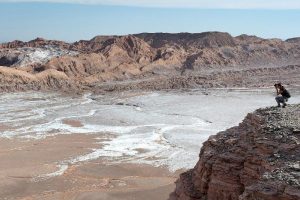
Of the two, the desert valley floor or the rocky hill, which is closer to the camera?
the rocky hill

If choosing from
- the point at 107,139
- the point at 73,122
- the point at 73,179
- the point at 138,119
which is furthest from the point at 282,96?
the point at 73,122

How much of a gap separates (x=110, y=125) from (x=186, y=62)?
160ft

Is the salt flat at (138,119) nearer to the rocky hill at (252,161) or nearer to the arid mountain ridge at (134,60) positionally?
the arid mountain ridge at (134,60)

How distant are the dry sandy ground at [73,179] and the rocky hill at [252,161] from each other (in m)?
8.65

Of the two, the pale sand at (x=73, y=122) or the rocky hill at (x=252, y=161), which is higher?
the rocky hill at (x=252, y=161)

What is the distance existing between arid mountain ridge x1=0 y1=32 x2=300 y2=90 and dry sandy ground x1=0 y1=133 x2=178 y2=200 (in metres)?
34.5

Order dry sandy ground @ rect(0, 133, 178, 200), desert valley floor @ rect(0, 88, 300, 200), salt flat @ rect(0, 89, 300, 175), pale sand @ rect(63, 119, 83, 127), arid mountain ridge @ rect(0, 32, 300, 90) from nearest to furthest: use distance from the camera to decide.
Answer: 1. dry sandy ground @ rect(0, 133, 178, 200)
2. desert valley floor @ rect(0, 88, 300, 200)
3. salt flat @ rect(0, 89, 300, 175)
4. pale sand @ rect(63, 119, 83, 127)
5. arid mountain ridge @ rect(0, 32, 300, 90)

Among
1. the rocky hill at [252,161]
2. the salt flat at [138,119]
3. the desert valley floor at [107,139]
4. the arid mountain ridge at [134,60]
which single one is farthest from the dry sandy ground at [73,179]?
the arid mountain ridge at [134,60]

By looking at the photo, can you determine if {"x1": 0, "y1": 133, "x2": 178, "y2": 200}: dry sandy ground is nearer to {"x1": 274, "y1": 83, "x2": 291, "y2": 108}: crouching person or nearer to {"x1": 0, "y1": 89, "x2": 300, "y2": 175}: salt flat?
{"x1": 0, "y1": 89, "x2": 300, "y2": 175}: salt flat

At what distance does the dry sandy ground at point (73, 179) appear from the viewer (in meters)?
21.7

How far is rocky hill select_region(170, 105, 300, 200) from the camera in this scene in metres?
8.32

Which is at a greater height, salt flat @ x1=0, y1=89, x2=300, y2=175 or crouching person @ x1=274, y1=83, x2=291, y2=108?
crouching person @ x1=274, y1=83, x2=291, y2=108

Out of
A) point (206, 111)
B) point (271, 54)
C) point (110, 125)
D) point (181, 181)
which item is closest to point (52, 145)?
point (110, 125)

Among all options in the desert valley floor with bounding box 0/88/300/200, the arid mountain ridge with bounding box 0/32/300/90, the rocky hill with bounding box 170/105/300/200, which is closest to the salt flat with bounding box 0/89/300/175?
the desert valley floor with bounding box 0/88/300/200
